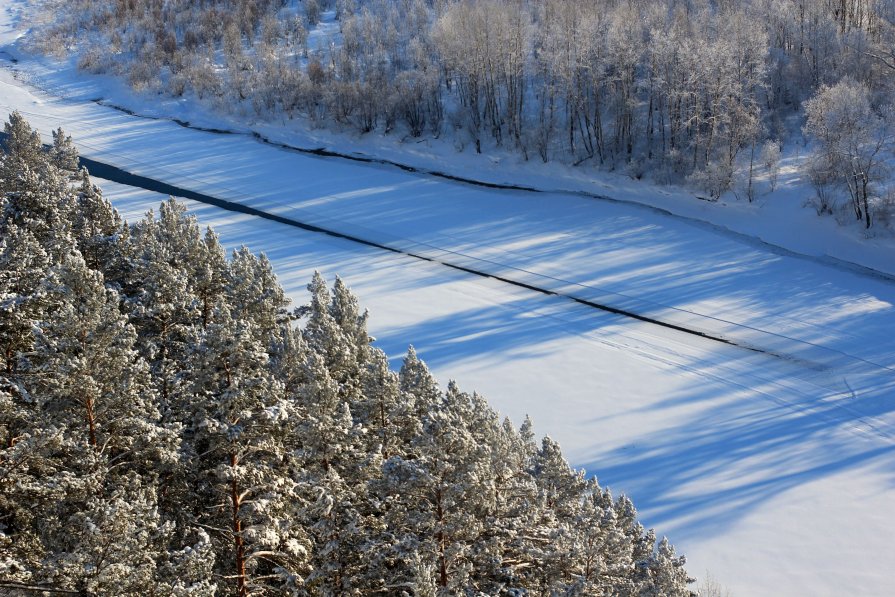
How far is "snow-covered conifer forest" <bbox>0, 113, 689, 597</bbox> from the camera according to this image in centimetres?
1009

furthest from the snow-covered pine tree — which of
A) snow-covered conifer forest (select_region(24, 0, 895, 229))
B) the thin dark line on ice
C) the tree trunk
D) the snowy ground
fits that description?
snow-covered conifer forest (select_region(24, 0, 895, 229))

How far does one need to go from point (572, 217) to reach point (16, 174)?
26.9 metres

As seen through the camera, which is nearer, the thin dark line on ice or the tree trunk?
the tree trunk

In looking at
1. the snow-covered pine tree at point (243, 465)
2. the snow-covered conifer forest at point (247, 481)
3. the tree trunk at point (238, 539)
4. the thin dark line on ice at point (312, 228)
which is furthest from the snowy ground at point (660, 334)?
the tree trunk at point (238, 539)

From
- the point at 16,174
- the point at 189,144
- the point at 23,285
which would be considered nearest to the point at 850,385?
the point at 23,285

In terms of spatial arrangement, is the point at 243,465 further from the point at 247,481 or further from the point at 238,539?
the point at 238,539

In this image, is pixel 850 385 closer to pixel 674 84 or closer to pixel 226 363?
pixel 226 363

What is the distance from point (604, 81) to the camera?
4859 cm

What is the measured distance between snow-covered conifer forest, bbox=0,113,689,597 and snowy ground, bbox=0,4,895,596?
23.9 feet

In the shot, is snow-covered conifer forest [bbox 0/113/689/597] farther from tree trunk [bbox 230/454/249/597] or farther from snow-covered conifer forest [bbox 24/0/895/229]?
snow-covered conifer forest [bbox 24/0/895/229]

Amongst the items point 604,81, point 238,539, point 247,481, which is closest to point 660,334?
point 247,481

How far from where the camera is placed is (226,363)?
12.3 m

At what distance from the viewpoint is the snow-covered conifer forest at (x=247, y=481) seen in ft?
33.1

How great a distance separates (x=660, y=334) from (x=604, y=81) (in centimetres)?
2373
